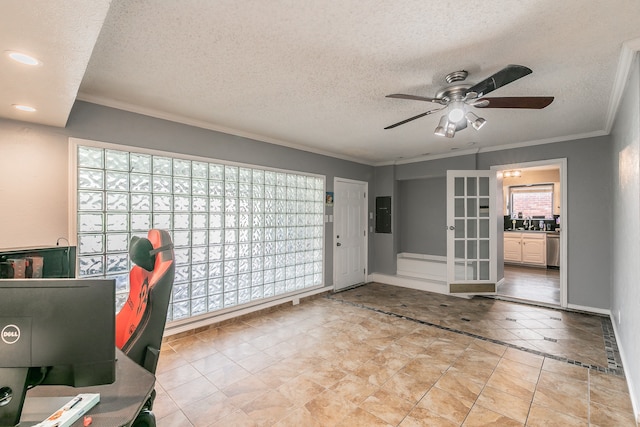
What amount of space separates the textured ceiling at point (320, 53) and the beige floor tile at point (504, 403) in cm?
242

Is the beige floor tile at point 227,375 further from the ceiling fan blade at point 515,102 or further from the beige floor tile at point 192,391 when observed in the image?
the ceiling fan blade at point 515,102

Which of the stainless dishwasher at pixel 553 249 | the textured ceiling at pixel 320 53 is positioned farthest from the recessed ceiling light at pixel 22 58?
the stainless dishwasher at pixel 553 249

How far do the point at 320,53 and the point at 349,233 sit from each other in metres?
3.80

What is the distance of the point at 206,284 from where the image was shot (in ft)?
11.1

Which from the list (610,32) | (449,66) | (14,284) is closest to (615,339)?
(610,32)

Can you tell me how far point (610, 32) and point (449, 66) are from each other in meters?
0.87

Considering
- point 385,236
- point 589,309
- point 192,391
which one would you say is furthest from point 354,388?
point 385,236

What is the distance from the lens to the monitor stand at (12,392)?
0.82 meters

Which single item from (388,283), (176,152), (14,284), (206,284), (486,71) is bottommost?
(388,283)

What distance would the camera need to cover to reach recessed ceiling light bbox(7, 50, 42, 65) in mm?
1461

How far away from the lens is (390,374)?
243 centimetres

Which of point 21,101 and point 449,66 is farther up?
point 449,66

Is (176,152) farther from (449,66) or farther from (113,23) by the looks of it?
(449,66)

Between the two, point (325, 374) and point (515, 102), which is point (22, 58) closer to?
point (325, 374)
